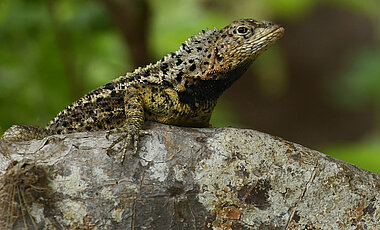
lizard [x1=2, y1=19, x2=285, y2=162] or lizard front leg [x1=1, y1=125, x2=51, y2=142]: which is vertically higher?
lizard [x1=2, y1=19, x2=285, y2=162]

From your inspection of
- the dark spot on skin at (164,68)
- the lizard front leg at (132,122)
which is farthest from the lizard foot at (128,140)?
the dark spot on skin at (164,68)

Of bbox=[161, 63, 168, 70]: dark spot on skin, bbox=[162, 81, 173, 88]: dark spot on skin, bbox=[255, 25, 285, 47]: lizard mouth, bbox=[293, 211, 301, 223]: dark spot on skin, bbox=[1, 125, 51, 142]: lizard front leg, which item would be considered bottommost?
bbox=[293, 211, 301, 223]: dark spot on skin

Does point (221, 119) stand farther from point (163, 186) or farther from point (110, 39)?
point (163, 186)

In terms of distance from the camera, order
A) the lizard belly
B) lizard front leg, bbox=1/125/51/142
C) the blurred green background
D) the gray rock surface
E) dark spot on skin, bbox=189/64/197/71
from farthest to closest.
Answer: the blurred green background → dark spot on skin, bbox=189/64/197/71 → the lizard belly → lizard front leg, bbox=1/125/51/142 → the gray rock surface

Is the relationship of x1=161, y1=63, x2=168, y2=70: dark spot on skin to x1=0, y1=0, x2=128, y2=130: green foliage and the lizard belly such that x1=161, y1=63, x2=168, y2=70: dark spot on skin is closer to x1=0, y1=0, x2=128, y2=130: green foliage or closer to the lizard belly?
the lizard belly

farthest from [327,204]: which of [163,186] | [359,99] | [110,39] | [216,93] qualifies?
[359,99]

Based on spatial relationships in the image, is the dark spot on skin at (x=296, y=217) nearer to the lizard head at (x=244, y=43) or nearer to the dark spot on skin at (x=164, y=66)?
the lizard head at (x=244, y=43)

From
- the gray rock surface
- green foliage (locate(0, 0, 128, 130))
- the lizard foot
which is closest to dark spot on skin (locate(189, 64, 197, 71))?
the gray rock surface
